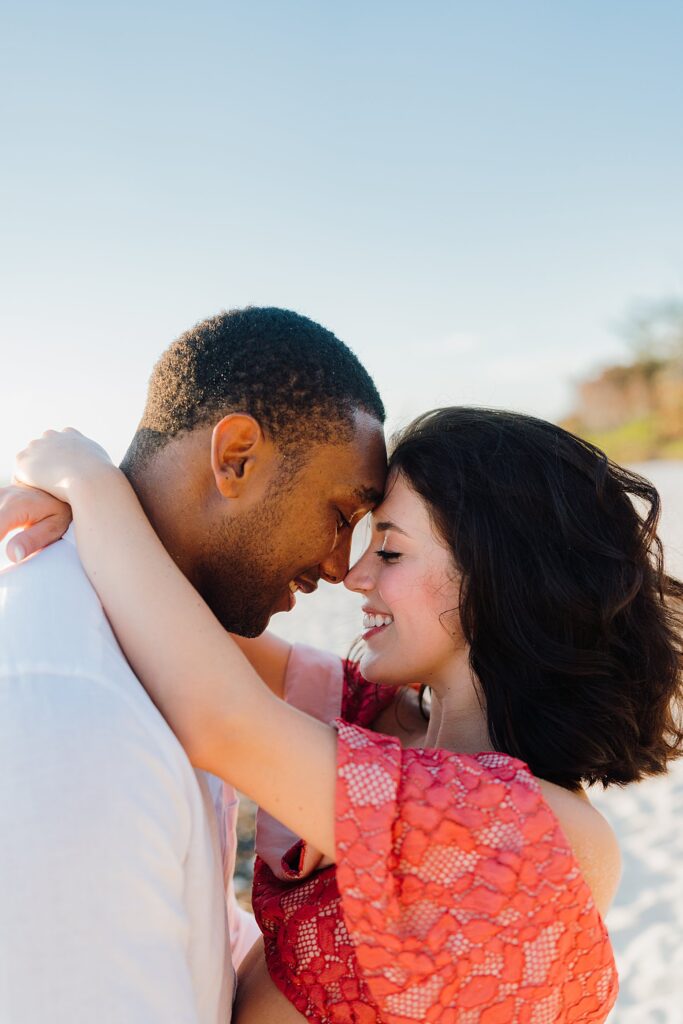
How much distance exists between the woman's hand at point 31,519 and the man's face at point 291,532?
42 centimetres

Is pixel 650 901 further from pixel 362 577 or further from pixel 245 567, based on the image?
pixel 245 567

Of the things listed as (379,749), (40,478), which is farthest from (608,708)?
(40,478)

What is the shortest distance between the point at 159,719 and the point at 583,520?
4.74ft

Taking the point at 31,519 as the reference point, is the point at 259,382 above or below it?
above

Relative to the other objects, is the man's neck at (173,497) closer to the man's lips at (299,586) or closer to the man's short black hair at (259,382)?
the man's short black hair at (259,382)

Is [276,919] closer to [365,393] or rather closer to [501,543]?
[501,543]

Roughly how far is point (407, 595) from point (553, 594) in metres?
0.41

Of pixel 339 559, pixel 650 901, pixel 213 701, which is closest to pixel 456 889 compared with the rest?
pixel 213 701

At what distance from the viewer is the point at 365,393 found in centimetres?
257

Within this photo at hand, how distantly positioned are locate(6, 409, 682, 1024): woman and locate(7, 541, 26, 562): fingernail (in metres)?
0.16

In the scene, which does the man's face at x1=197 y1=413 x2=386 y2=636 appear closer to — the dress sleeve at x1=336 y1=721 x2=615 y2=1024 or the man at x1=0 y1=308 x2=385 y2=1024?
the man at x1=0 y1=308 x2=385 y2=1024

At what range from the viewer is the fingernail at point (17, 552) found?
1.99m

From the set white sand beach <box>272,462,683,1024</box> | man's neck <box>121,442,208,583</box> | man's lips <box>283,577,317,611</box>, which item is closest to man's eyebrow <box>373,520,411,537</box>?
man's lips <box>283,577,317,611</box>

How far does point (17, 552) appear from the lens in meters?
1.99
